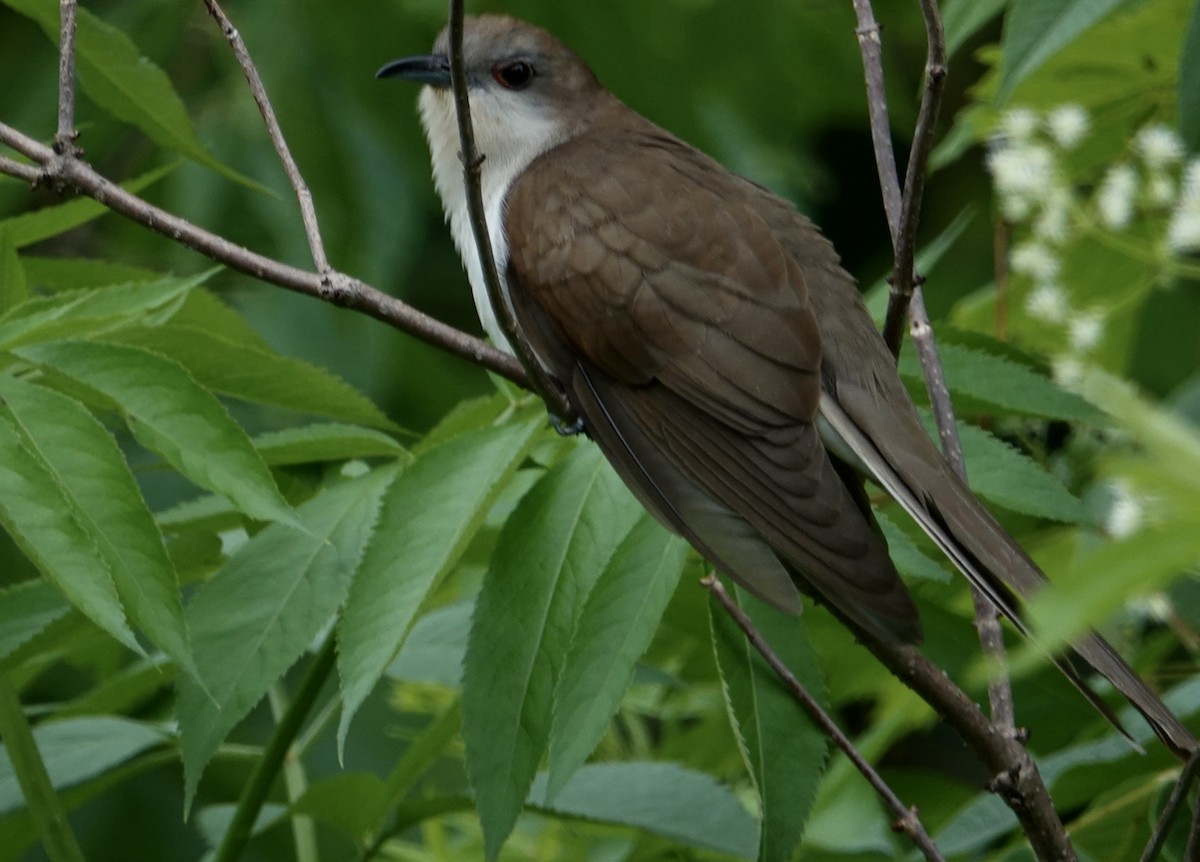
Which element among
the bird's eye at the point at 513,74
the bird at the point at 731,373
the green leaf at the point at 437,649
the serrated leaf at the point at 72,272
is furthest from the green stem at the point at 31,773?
the bird's eye at the point at 513,74

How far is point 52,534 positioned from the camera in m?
1.68

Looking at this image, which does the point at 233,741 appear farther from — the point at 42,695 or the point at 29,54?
the point at 29,54

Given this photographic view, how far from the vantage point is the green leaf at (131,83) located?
91.3 inches

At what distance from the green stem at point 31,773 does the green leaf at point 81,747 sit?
0.69 feet

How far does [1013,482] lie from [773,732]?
0.52 m

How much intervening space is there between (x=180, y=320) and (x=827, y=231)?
15.8 ft

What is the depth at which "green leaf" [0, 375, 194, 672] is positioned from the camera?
1.70 m

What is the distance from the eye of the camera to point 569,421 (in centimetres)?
210

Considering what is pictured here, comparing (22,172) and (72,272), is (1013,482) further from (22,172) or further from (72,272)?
(72,272)

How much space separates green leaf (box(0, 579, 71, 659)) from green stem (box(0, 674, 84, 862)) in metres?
0.06

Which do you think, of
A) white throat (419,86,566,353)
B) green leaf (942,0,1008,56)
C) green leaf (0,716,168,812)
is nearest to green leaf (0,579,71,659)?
green leaf (0,716,168,812)

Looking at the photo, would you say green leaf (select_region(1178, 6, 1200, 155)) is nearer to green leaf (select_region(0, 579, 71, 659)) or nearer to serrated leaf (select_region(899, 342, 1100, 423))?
serrated leaf (select_region(899, 342, 1100, 423))

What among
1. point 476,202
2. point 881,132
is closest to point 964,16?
point 881,132

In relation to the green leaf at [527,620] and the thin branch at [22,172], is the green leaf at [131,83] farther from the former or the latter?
the green leaf at [527,620]
